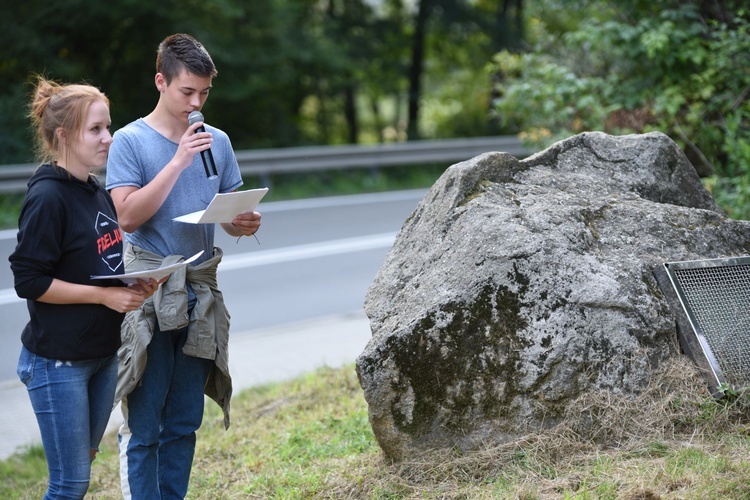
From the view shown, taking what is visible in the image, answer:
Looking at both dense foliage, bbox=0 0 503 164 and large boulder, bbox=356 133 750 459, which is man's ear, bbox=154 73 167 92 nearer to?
large boulder, bbox=356 133 750 459

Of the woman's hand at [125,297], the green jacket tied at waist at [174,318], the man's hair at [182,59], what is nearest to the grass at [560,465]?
the green jacket tied at waist at [174,318]

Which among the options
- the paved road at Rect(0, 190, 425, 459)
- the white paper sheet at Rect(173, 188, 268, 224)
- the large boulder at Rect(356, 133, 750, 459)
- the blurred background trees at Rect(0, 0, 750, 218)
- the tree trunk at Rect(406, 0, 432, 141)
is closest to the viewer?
the white paper sheet at Rect(173, 188, 268, 224)

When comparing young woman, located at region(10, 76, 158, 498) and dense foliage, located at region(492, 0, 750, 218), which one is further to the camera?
dense foliage, located at region(492, 0, 750, 218)

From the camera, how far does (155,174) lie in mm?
3104

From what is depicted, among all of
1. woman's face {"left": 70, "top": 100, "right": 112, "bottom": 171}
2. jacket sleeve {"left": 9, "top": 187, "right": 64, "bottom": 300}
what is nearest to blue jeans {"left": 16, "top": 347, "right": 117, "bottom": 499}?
jacket sleeve {"left": 9, "top": 187, "right": 64, "bottom": 300}

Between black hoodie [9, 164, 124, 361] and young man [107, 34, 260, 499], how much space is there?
0.55 ft

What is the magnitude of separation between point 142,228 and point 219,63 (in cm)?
1211

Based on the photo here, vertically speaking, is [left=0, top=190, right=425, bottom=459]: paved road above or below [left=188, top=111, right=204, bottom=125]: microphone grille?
below

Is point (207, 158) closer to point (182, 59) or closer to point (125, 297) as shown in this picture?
point (182, 59)

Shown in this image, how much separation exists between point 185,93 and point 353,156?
11406 mm

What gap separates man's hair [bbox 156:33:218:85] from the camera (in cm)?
304

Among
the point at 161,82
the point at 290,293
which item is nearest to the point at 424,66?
the point at 290,293

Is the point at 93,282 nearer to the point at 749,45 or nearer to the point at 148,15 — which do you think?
the point at 749,45

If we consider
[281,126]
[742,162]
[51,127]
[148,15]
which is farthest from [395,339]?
[281,126]
